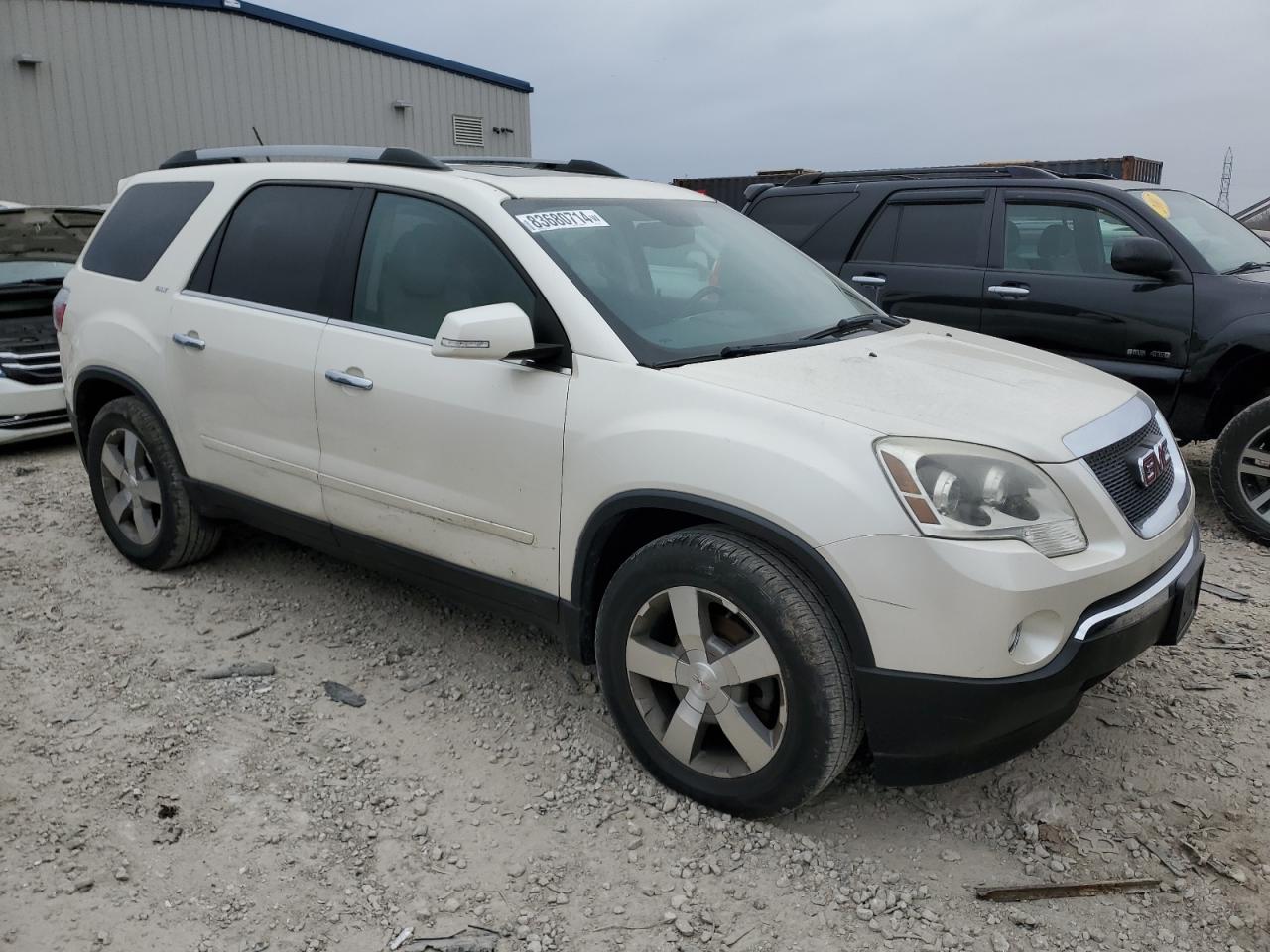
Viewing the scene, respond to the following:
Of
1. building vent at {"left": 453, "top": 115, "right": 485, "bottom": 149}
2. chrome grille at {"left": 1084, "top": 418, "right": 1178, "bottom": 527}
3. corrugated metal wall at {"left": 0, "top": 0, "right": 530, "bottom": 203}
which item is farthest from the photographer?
building vent at {"left": 453, "top": 115, "right": 485, "bottom": 149}

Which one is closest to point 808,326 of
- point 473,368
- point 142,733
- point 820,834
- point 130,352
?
point 473,368

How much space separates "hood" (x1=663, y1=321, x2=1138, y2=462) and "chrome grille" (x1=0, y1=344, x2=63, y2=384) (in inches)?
225

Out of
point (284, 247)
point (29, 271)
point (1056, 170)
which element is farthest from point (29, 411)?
point (1056, 170)

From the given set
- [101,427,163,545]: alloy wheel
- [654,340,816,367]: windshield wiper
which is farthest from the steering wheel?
[101,427,163,545]: alloy wheel

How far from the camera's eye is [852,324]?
11.6 ft

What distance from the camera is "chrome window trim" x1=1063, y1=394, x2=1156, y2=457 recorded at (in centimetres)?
259

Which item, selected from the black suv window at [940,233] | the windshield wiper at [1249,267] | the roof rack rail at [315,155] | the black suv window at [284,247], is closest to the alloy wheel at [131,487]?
the black suv window at [284,247]

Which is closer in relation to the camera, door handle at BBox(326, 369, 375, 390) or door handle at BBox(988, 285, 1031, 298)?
door handle at BBox(326, 369, 375, 390)

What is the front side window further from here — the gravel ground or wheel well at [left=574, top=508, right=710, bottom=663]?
wheel well at [left=574, top=508, right=710, bottom=663]

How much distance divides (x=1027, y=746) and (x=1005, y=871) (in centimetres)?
34

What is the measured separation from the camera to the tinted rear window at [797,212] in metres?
6.77

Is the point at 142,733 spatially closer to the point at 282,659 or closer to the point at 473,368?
the point at 282,659

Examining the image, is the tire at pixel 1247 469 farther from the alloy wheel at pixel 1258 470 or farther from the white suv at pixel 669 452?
the white suv at pixel 669 452

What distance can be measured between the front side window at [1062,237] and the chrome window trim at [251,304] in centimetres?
414
